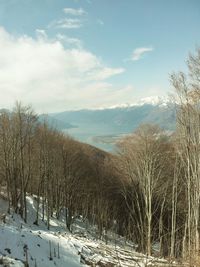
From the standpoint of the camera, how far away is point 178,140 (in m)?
17.8

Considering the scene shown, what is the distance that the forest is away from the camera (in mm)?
16438

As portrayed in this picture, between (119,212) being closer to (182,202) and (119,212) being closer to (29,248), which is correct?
(182,202)

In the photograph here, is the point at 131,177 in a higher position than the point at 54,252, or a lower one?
higher

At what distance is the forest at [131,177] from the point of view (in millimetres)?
16438

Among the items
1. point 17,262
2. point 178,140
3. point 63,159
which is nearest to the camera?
point 17,262

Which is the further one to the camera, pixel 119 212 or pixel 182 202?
pixel 119 212

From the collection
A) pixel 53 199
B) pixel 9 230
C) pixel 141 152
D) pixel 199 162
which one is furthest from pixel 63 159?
pixel 199 162

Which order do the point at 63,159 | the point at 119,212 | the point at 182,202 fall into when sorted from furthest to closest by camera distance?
1. the point at 119,212
2. the point at 63,159
3. the point at 182,202

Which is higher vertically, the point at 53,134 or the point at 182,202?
the point at 53,134

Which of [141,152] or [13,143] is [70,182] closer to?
[13,143]

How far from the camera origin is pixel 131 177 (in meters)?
25.6

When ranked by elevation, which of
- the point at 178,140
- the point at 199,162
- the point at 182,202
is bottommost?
the point at 182,202

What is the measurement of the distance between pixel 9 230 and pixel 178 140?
9.44 meters

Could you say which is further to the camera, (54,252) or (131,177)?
(131,177)
